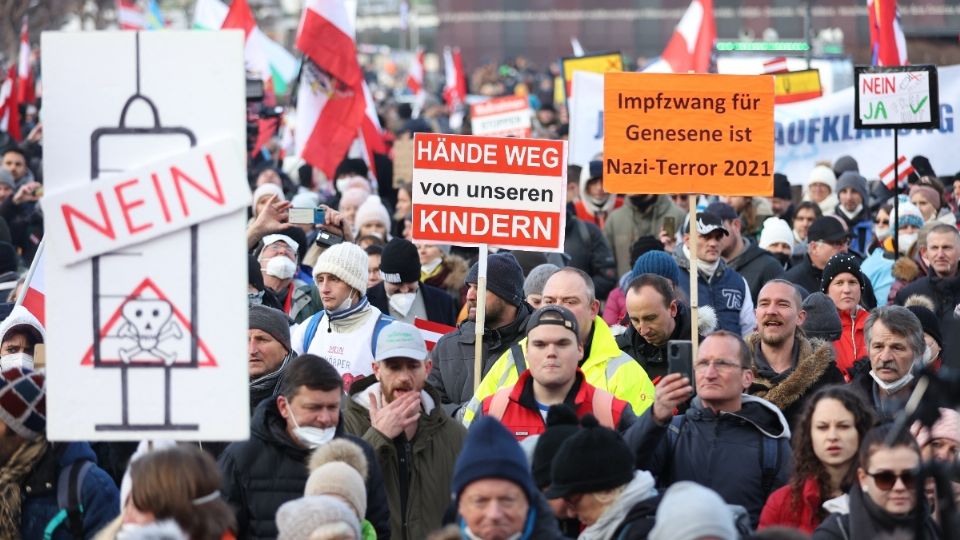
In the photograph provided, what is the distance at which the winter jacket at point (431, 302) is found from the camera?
429 inches

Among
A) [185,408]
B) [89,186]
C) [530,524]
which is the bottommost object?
[530,524]

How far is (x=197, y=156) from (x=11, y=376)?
5.51ft

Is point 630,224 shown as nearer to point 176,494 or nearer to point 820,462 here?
point 820,462

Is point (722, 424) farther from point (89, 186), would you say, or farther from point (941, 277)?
point (941, 277)

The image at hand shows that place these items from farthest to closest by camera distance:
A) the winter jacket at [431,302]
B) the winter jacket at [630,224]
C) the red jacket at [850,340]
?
the winter jacket at [630,224]
the winter jacket at [431,302]
the red jacket at [850,340]

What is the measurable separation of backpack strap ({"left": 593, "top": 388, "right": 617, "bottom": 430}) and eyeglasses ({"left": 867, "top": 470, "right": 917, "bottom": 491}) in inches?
57.7

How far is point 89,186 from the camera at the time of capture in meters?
5.43

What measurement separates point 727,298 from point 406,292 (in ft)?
6.03

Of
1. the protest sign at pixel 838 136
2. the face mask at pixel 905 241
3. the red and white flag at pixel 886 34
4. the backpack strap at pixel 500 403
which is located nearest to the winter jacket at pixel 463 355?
the backpack strap at pixel 500 403

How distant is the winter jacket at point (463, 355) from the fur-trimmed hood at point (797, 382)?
52.9 inches

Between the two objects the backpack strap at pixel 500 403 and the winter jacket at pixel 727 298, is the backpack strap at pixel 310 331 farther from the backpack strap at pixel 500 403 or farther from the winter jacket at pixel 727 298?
the winter jacket at pixel 727 298

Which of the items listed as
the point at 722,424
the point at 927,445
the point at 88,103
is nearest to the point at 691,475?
the point at 722,424

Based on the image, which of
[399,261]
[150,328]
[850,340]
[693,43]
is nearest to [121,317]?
[150,328]

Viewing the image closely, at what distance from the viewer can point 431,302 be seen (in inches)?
432
